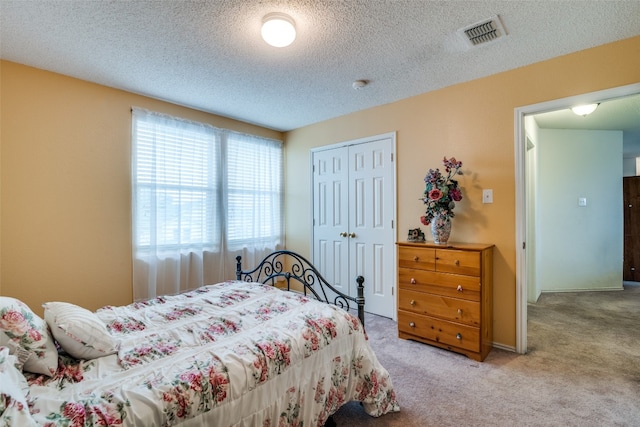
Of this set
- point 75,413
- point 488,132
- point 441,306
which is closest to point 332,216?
point 441,306

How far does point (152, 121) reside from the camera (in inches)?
128

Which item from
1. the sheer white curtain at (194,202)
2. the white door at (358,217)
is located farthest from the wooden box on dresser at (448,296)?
the sheer white curtain at (194,202)

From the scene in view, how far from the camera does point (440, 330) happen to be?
2.66 m

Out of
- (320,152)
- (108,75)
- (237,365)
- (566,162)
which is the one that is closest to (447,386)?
(237,365)

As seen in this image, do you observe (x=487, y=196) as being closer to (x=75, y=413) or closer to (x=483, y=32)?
(x=483, y=32)

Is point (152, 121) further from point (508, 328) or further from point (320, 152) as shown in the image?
point (508, 328)

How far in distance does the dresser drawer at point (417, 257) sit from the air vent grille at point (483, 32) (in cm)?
169

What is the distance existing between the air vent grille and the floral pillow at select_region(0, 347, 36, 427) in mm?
2869

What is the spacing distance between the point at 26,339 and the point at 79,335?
17 cm

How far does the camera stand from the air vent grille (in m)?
2.00

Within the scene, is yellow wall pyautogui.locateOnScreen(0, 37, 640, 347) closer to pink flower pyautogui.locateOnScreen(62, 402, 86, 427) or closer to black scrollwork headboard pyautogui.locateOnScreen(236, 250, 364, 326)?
black scrollwork headboard pyautogui.locateOnScreen(236, 250, 364, 326)

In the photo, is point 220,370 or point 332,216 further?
point 332,216

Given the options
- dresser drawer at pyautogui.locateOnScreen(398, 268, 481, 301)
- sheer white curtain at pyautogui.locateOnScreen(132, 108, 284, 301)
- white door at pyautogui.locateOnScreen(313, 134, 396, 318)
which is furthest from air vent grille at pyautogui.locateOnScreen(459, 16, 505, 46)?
sheer white curtain at pyautogui.locateOnScreen(132, 108, 284, 301)

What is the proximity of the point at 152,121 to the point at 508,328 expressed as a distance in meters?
4.14
